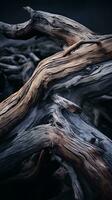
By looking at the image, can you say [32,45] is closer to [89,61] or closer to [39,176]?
[89,61]

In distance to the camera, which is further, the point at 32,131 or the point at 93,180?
the point at 32,131

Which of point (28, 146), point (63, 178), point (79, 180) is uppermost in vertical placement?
point (28, 146)

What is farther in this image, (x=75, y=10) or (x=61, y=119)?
(x=75, y=10)

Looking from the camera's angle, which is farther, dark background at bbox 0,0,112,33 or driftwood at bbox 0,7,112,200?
dark background at bbox 0,0,112,33

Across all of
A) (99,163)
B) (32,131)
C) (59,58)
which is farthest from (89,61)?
(99,163)

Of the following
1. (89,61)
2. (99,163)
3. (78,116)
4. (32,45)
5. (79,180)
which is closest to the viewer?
(99,163)

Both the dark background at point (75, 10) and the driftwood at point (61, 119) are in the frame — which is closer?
the driftwood at point (61, 119)

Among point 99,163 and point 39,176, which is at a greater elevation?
point 99,163

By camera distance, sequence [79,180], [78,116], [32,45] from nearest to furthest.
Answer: [79,180], [78,116], [32,45]
